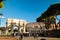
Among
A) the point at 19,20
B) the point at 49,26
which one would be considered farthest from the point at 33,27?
the point at 19,20

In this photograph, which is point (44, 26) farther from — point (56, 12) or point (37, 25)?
point (56, 12)

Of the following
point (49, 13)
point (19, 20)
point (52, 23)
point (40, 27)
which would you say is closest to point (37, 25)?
point (40, 27)

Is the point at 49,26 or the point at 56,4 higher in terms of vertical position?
the point at 56,4

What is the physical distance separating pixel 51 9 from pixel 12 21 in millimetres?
41567

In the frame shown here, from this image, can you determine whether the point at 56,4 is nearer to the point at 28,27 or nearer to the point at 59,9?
the point at 59,9

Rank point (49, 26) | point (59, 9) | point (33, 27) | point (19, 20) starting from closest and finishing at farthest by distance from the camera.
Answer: point (59, 9), point (49, 26), point (33, 27), point (19, 20)

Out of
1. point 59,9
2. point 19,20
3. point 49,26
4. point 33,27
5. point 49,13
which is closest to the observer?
point 59,9

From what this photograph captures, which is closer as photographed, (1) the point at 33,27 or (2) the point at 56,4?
(2) the point at 56,4

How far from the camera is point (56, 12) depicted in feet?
167

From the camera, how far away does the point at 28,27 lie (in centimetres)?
7762

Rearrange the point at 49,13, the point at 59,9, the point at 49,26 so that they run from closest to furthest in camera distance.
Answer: the point at 59,9 < the point at 49,13 < the point at 49,26

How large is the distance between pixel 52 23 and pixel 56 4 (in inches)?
1017

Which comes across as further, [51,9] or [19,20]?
[19,20]

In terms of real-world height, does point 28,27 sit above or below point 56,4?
below
